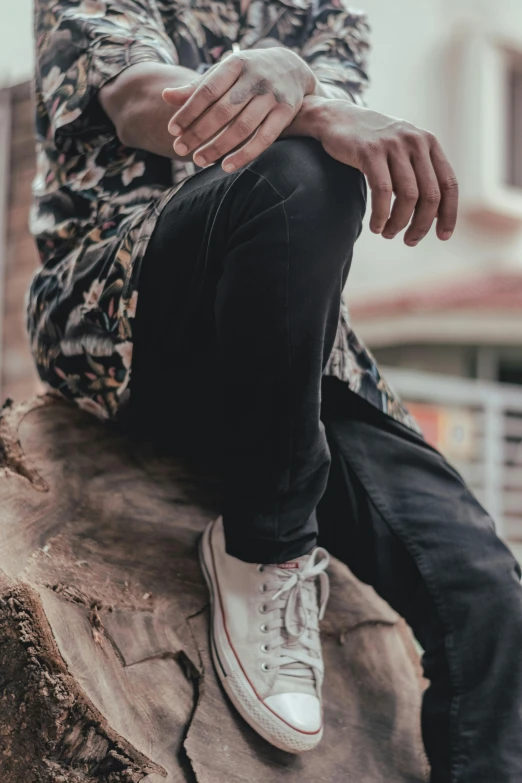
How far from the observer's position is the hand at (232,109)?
3.67 ft

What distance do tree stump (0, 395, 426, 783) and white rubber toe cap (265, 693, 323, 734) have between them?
0.26 feet

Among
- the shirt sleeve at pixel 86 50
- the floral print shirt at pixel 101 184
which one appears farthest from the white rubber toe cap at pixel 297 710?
the shirt sleeve at pixel 86 50

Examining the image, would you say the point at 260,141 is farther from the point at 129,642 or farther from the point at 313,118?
the point at 129,642

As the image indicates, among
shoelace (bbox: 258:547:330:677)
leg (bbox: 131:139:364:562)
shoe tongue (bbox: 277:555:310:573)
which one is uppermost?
leg (bbox: 131:139:364:562)

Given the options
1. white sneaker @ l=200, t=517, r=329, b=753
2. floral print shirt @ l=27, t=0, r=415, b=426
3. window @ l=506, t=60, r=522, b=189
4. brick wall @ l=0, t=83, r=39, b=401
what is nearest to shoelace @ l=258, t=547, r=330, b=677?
white sneaker @ l=200, t=517, r=329, b=753

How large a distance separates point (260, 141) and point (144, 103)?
268 mm

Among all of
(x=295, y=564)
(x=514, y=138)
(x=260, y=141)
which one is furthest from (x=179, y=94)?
(x=514, y=138)

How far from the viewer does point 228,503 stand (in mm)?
1400

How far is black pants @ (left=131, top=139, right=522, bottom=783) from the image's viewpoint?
1219mm

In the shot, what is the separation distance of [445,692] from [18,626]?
0.73m

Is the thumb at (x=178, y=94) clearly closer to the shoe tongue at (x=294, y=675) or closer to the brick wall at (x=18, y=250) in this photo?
the shoe tongue at (x=294, y=675)

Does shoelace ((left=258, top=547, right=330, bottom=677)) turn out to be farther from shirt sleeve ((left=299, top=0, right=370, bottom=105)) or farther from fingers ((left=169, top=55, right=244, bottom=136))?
shirt sleeve ((left=299, top=0, right=370, bottom=105))

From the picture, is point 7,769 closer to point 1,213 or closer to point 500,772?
point 500,772

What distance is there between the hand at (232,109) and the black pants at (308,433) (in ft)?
0.20
